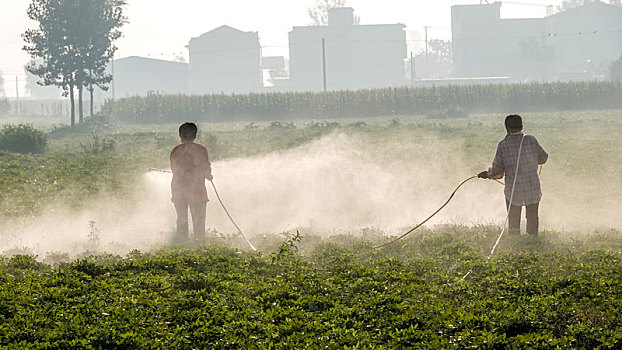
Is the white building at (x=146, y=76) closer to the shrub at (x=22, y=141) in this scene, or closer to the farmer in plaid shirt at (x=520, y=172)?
the shrub at (x=22, y=141)

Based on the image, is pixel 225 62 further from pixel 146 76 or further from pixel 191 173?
pixel 191 173

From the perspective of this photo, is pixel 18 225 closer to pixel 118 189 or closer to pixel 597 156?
pixel 118 189

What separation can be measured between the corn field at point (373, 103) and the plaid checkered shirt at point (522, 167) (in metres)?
46.3

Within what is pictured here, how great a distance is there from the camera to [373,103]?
6231 centimetres

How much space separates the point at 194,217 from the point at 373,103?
4736 cm

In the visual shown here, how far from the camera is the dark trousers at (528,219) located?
1441cm

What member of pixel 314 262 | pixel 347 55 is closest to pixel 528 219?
pixel 314 262

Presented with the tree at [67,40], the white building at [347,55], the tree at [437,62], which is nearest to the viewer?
the tree at [67,40]

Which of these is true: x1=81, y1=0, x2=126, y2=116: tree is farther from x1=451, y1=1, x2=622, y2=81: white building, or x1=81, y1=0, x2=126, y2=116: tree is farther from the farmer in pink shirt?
x1=451, y1=1, x2=622, y2=81: white building

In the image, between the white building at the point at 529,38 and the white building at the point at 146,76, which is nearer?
the white building at the point at 529,38

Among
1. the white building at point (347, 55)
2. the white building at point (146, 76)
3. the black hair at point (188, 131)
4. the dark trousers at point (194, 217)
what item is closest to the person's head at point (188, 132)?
the black hair at point (188, 131)

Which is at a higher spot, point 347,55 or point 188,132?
point 347,55

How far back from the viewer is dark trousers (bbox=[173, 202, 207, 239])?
52.2 feet

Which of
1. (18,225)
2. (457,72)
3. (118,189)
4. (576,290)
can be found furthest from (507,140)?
(457,72)
